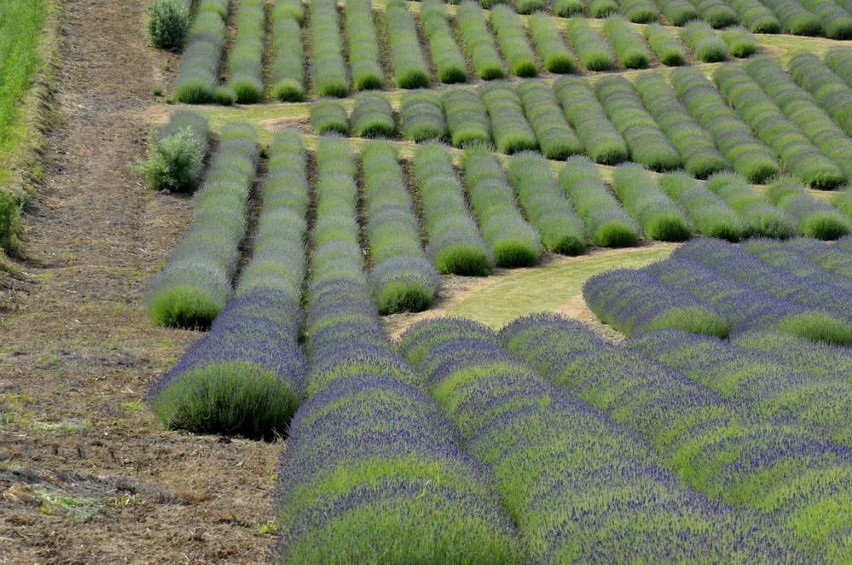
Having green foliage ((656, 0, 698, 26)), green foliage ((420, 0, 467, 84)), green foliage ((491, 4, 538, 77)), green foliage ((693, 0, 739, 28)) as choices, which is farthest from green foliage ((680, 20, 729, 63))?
green foliage ((420, 0, 467, 84))

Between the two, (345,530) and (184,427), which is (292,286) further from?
(345,530)

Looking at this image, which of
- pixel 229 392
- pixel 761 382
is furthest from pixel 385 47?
pixel 761 382

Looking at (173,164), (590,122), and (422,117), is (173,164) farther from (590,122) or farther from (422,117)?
(590,122)

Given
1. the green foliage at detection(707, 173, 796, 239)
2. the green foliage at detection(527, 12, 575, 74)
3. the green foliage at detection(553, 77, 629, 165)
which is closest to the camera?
the green foliage at detection(707, 173, 796, 239)

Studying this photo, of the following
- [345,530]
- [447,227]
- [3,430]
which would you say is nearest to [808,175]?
[447,227]

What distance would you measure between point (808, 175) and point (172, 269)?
13.6 meters

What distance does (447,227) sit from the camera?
19.4m

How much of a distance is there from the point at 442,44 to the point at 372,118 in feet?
21.5

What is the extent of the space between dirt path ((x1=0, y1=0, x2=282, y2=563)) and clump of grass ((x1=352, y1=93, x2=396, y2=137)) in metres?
5.80

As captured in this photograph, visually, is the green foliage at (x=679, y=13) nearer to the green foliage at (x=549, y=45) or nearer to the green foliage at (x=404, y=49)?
the green foliage at (x=549, y=45)

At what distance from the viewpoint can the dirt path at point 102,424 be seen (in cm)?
604

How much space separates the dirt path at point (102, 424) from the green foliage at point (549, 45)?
12.9 m

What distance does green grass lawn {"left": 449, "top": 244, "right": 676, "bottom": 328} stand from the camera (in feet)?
52.7

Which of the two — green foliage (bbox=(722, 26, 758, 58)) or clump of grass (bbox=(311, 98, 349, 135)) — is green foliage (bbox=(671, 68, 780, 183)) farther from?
clump of grass (bbox=(311, 98, 349, 135))
